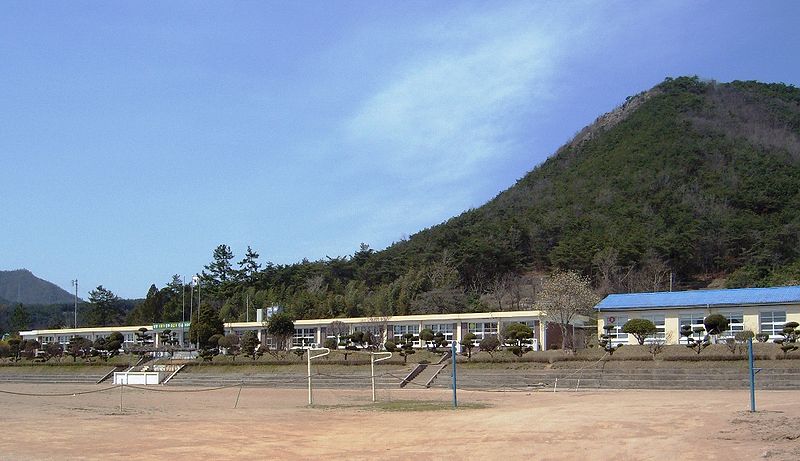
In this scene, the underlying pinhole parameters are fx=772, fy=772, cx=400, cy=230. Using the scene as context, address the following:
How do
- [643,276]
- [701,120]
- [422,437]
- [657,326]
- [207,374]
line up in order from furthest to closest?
[701,120]
[643,276]
[207,374]
[657,326]
[422,437]

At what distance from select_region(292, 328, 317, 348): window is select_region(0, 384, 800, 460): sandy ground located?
34.5 meters

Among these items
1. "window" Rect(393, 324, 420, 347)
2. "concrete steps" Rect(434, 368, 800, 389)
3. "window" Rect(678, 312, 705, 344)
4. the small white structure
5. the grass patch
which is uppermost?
"window" Rect(678, 312, 705, 344)

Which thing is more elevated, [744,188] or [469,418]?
[744,188]

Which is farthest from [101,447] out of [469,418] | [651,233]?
[651,233]

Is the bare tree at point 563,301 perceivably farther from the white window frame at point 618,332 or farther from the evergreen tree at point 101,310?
the evergreen tree at point 101,310

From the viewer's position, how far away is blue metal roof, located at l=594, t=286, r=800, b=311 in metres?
39.4

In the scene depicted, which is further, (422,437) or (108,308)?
(108,308)

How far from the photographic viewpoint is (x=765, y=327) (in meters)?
39.1

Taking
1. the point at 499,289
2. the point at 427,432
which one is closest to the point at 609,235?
the point at 499,289

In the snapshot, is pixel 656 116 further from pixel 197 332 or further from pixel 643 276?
pixel 197 332

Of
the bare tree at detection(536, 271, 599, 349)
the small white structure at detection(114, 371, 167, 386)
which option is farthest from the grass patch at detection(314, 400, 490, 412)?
the bare tree at detection(536, 271, 599, 349)

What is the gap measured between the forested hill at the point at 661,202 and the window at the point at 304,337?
2701 cm

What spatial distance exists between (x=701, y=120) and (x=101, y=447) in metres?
134

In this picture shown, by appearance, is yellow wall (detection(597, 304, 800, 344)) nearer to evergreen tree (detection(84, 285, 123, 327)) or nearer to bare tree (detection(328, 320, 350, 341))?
bare tree (detection(328, 320, 350, 341))
